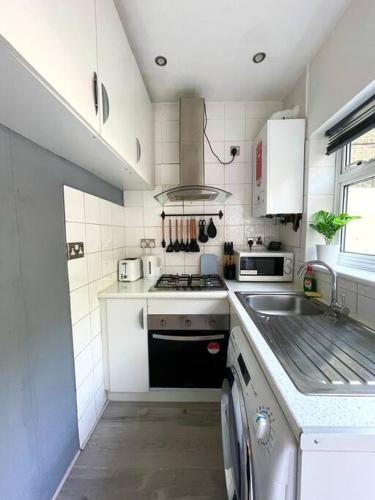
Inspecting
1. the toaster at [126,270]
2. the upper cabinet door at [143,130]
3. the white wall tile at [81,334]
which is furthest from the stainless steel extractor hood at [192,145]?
the white wall tile at [81,334]

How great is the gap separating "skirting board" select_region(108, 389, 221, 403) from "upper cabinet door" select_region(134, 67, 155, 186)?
1569 millimetres

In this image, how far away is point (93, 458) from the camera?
4.01ft

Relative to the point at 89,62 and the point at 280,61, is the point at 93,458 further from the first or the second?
the point at 280,61

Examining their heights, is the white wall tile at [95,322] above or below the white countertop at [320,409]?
below

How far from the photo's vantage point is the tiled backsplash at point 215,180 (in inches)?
76.9

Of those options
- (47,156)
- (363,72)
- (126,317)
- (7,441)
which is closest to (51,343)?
(7,441)

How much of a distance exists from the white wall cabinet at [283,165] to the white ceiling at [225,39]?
384 mm

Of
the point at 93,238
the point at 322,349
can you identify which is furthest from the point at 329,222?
the point at 93,238

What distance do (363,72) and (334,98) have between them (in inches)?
8.8

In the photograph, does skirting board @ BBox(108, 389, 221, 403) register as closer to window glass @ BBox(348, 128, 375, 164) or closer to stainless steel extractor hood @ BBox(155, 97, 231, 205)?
stainless steel extractor hood @ BBox(155, 97, 231, 205)

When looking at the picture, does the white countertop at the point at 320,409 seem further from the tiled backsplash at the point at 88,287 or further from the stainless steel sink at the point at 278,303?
the tiled backsplash at the point at 88,287

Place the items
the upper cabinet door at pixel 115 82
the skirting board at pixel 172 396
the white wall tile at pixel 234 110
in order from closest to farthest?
1. the upper cabinet door at pixel 115 82
2. the skirting board at pixel 172 396
3. the white wall tile at pixel 234 110

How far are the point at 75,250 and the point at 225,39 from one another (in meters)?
1.47

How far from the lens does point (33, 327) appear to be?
3.03 ft
